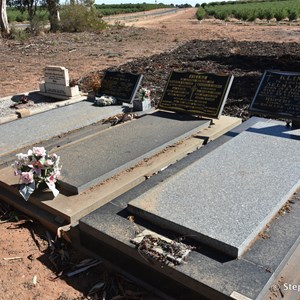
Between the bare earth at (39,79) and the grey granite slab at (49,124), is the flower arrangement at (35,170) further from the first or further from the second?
the grey granite slab at (49,124)

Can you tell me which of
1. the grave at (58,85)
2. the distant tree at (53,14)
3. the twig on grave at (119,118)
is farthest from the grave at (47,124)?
the distant tree at (53,14)

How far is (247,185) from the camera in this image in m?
3.90

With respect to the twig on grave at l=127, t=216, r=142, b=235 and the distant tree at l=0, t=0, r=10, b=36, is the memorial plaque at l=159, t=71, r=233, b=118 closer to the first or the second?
the twig on grave at l=127, t=216, r=142, b=235

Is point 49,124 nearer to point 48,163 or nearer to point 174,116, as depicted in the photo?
point 174,116

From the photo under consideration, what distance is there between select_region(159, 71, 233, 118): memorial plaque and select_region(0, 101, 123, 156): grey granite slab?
3.57ft

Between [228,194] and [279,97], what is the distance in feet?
8.15

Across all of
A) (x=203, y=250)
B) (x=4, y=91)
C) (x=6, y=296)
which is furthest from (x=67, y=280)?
(x=4, y=91)

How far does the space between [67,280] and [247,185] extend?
6.67ft

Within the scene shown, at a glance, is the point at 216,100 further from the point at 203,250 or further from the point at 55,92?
the point at 55,92

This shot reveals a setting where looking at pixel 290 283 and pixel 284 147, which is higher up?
pixel 284 147

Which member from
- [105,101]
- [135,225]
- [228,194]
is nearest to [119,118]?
[105,101]

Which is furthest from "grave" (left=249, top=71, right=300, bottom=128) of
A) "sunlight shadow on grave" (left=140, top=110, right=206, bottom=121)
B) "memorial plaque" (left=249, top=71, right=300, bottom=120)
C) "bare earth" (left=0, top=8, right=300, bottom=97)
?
"bare earth" (left=0, top=8, right=300, bottom=97)

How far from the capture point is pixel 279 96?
5559 millimetres

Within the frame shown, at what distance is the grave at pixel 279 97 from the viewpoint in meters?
5.39
